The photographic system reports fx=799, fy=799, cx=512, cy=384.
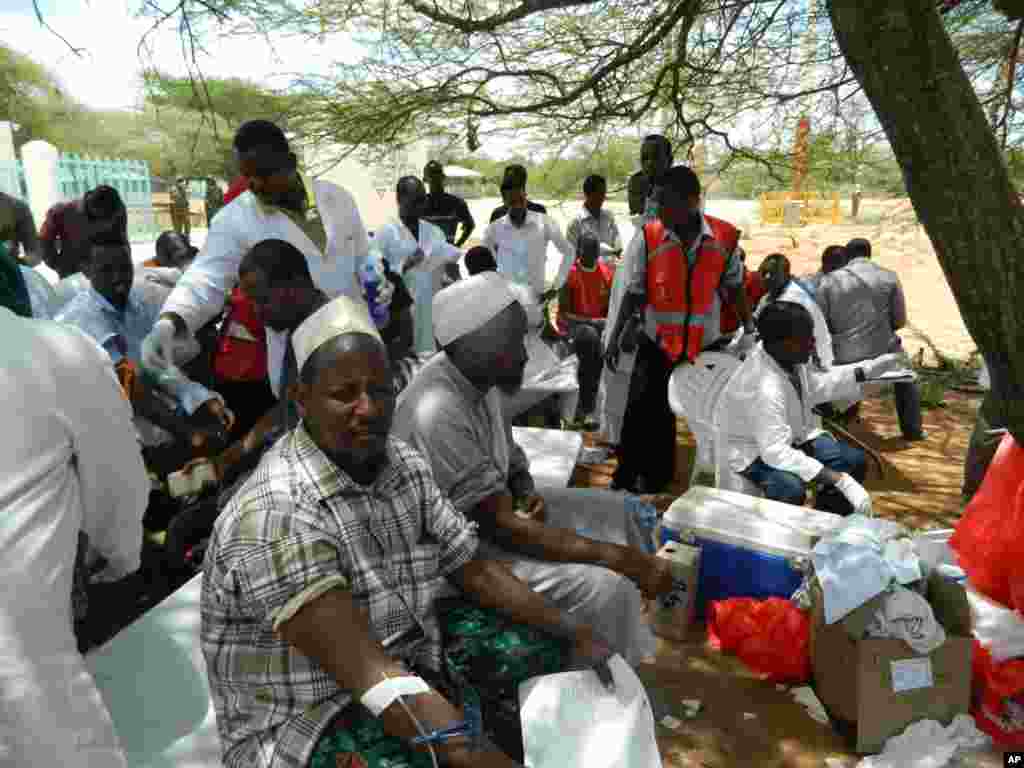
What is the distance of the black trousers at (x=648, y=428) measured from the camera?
4.41m

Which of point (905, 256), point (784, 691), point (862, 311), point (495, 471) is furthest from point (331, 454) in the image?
point (905, 256)

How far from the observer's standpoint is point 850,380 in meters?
4.48

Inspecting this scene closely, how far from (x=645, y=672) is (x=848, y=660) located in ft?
2.51

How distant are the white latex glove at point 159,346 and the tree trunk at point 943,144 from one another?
2.30 m

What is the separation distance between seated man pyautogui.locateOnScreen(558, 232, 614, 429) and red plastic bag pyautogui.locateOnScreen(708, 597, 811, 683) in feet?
10.4

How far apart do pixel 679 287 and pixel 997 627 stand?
209 cm

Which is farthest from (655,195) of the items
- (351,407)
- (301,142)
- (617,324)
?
(351,407)

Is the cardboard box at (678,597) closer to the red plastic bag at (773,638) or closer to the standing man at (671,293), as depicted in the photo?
the red plastic bag at (773,638)

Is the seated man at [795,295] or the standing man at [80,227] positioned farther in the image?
the seated man at [795,295]

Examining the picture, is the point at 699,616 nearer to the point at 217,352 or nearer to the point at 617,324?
the point at 617,324

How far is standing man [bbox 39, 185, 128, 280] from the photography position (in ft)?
12.5

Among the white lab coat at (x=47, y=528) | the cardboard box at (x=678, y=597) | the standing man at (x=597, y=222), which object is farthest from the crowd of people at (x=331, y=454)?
the standing man at (x=597, y=222)

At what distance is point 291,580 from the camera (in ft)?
4.88

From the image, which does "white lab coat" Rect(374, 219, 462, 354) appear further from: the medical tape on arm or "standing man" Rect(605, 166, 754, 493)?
the medical tape on arm
